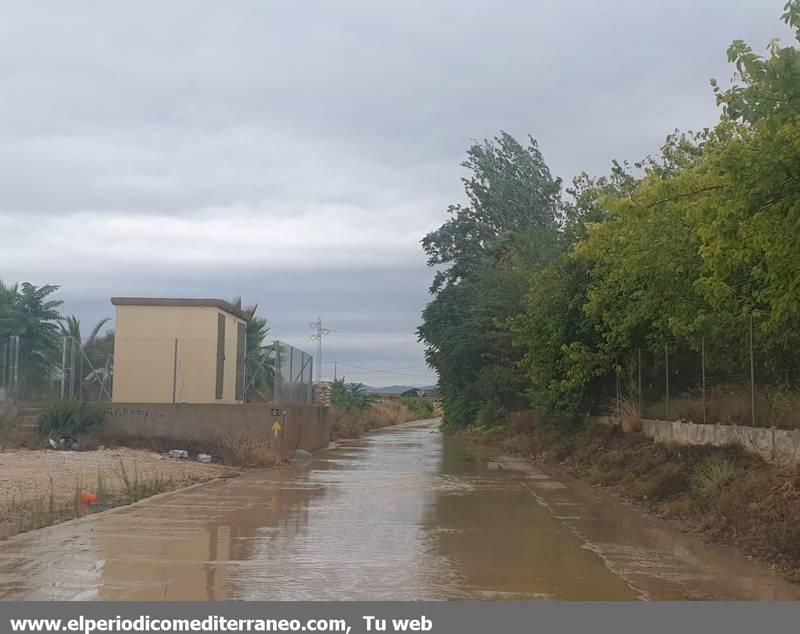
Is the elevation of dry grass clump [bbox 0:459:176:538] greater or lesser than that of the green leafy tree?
lesser

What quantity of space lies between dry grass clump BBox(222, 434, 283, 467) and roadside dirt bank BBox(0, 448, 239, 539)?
854 mm

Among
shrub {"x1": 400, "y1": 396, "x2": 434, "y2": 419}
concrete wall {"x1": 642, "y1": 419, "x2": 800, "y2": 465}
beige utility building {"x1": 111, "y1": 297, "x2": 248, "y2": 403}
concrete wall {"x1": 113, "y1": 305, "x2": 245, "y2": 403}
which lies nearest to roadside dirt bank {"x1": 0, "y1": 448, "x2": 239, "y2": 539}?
concrete wall {"x1": 113, "y1": 305, "x2": 245, "y2": 403}

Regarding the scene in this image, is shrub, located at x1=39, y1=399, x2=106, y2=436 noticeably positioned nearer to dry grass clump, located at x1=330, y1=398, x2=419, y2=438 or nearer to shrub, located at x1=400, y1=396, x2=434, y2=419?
dry grass clump, located at x1=330, y1=398, x2=419, y2=438

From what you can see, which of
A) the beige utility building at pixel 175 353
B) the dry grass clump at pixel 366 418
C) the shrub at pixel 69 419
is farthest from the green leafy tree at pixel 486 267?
the shrub at pixel 69 419

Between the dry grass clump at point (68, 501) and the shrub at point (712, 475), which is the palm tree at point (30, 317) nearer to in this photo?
the dry grass clump at point (68, 501)

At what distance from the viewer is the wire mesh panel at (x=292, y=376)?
29.1 meters

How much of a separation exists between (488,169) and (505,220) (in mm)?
3717

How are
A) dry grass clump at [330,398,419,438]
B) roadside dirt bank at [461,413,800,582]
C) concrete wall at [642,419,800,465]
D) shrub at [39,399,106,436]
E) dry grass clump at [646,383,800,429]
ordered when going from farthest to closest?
1. dry grass clump at [330,398,419,438]
2. shrub at [39,399,106,436]
3. dry grass clump at [646,383,800,429]
4. concrete wall at [642,419,800,465]
5. roadside dirt bank at [461,413,800,582]

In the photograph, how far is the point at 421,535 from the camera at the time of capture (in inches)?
488

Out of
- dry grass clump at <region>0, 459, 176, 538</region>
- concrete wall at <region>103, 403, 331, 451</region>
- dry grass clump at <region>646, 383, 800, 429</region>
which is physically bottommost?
dry grass clump at <region>0, 459, 176, 538</region>

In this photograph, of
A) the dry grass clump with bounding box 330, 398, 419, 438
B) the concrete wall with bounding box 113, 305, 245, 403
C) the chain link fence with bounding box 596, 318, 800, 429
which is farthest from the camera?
the dry grass clump with bounding box 330, 398, 419, 438

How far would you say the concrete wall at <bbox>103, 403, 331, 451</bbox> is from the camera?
26.6 meters

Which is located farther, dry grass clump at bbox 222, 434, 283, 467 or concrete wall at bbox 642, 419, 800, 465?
dry grass clump at bbox 222, 434, 283, 467

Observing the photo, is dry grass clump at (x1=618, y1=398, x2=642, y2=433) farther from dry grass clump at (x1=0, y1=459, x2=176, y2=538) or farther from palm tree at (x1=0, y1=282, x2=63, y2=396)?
palm tree at (x1=0, y1=282, x2=63, y2=396)
